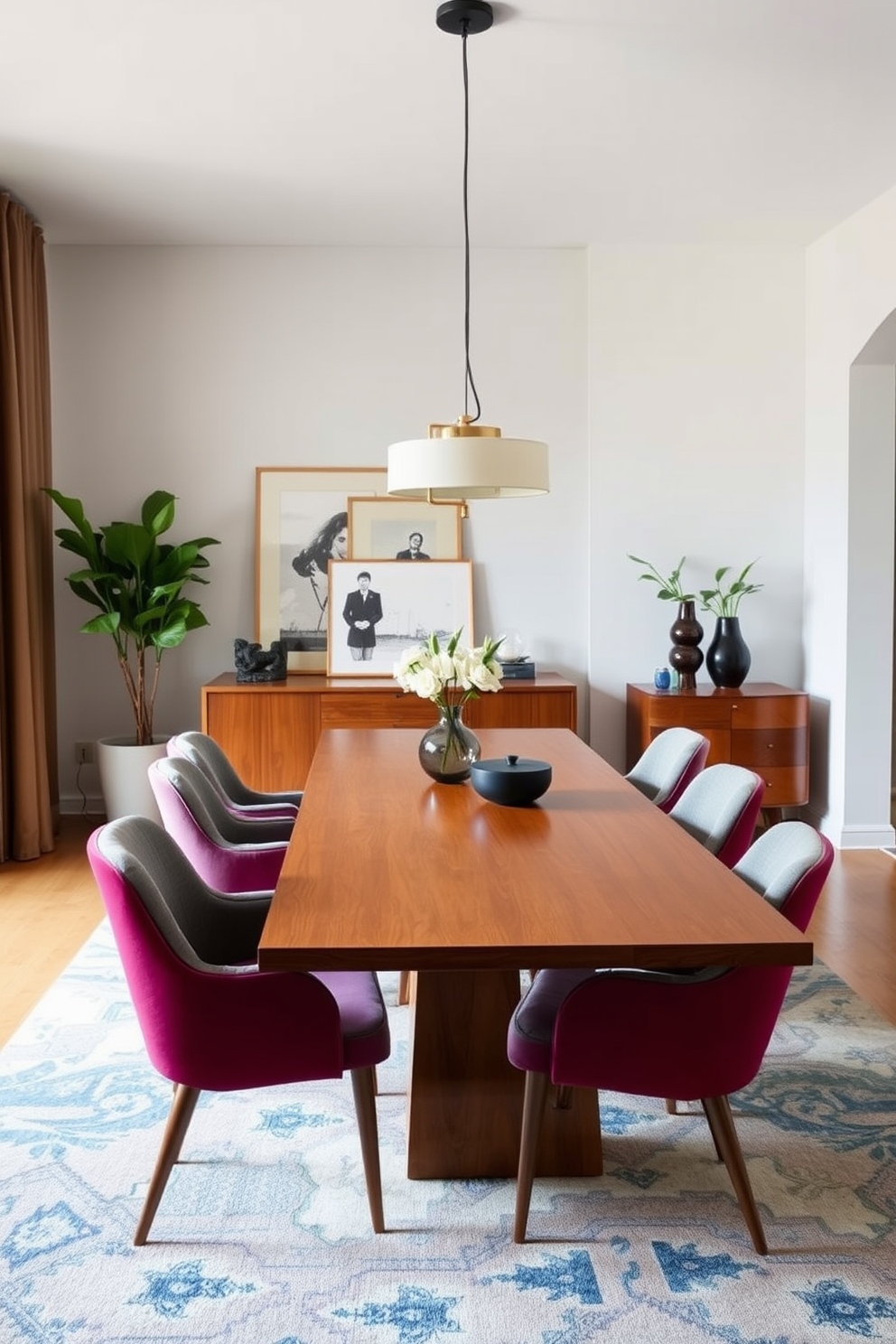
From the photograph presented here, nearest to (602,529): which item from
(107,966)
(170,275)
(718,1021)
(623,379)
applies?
(623,379)

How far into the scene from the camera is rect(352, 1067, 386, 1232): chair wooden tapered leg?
91.0 inches

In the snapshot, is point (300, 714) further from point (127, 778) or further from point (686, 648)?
point (686, 648)

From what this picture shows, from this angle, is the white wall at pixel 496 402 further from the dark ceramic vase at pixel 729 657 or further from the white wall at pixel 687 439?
the dark ceramic vase at pixel 729 657

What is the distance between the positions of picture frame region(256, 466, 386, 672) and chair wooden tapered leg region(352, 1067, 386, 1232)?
12.0 feet

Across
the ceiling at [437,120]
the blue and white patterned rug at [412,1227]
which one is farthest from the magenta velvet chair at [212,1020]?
the ceiling at [437,120]

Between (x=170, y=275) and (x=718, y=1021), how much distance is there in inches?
192

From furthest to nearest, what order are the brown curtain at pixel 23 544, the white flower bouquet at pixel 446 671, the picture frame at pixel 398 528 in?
1. the picture frame at pixel 398 528
2. the brown curtain at pixel 23 544
3. the white flower bouquet at pixel 446 671

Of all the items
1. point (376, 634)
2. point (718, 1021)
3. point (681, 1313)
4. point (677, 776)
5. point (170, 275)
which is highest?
point (170, 275)

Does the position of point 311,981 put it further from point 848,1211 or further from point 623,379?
point 623,379

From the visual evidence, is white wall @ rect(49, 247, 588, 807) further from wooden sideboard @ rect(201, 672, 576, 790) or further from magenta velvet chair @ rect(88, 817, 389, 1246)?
magenta velvet chair @ rect(88, 817, 389, 1246)

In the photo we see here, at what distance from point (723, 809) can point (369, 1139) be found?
1.17 metres

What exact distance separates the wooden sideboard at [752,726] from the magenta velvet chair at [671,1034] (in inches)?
122

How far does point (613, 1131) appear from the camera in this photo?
2770 millimetres

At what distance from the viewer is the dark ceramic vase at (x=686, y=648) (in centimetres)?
556
